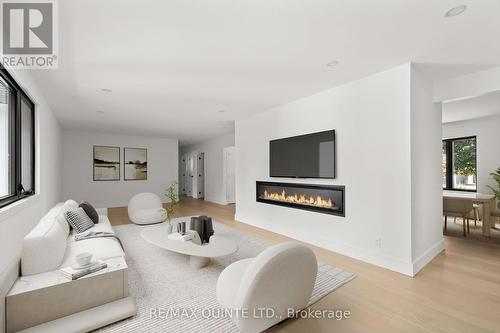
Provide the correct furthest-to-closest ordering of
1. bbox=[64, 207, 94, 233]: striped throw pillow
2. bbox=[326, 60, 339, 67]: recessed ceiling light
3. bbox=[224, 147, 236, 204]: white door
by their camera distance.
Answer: bbox=[224, 147, 236, 204]: white door
bbox=[64, 207, 94, 233]: striped throw pillow
bbox=[326, 60, 339, 67]: recessed ceiling light

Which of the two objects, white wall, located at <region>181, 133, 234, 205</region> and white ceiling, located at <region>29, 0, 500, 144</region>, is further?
white wall, located at <region>181, 133, 234, 205</region>

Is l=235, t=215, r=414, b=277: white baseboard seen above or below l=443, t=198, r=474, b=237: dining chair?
below

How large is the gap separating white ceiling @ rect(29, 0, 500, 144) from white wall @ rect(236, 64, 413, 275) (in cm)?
30

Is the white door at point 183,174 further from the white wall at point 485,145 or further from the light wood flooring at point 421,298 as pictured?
the white wall at point 485,145

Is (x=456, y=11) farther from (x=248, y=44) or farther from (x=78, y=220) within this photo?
(x=78, y=220)

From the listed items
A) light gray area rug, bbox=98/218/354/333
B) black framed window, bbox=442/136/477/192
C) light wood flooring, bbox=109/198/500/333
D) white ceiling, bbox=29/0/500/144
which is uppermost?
white ceiling, bbox=29/0/500/144

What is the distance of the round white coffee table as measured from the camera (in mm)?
2709

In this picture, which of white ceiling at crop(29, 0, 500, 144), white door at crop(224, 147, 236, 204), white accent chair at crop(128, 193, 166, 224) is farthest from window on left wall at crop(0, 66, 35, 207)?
white door at crop(224, 147, 236, 204)

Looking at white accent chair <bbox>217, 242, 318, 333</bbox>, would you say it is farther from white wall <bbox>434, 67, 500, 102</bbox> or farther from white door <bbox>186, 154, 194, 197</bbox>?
white door <bbox>186, 154, 194, 197</bbox>

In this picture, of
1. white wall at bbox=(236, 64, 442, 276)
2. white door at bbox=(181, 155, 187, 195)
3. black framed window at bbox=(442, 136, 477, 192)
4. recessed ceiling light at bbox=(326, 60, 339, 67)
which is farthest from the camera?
white door at bbox=(181, 155, 187, 195)

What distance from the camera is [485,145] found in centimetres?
562

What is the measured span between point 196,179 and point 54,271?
26.9 ft

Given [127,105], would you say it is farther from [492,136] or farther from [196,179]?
[492,136]

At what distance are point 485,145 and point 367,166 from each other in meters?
4.60
